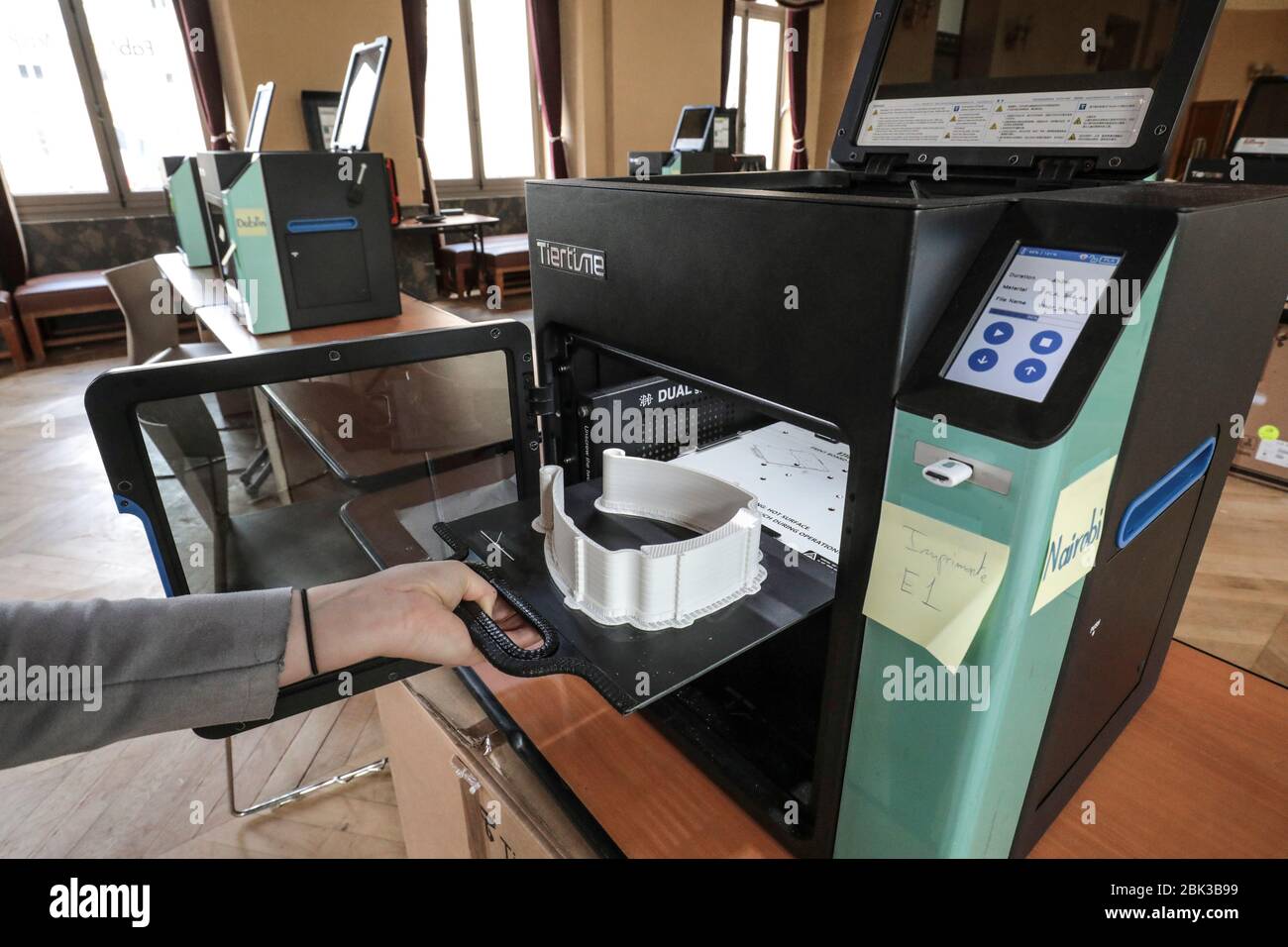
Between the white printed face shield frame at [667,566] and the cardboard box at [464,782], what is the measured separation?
0.79ft

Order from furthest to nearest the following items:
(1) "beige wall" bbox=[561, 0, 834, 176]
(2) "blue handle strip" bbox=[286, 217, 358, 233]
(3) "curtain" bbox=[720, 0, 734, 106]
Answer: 1. (3) "curtain" bbox=[720, 0, 734, 106]
2. (1) "beige wall" bbox=[561, 0, 834, 176]
3. (2) "blue handle strip" bbox=[286, 217, 358, 233]

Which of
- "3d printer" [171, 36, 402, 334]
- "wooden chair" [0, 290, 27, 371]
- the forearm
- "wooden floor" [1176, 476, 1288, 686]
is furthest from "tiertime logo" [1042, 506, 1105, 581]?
"wooden chair" [0, 290, 27, 371]

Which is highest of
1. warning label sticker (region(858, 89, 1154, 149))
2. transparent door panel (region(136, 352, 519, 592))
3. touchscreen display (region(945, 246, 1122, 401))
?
warning label sticker (region(858, 89, 1154, 149))

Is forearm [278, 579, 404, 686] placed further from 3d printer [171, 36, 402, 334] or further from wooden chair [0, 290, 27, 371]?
wooden chair [0, 290, 27, 371]

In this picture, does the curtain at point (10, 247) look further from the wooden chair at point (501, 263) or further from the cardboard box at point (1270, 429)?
the cardboard box at point (1270, 429)

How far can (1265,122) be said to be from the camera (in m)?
2.51

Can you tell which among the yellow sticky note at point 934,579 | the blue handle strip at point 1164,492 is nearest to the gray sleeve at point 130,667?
the yellow sticky note at point 934,579

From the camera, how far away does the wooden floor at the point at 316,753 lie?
66 centimetres

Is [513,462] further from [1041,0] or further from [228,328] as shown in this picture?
[228,328]

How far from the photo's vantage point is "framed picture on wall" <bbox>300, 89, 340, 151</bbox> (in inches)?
199

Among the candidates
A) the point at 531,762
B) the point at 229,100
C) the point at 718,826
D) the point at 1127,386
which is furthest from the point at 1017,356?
the point at 229,100

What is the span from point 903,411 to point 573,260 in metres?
0.36

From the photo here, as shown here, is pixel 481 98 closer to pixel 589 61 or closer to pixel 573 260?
pixel 589 61

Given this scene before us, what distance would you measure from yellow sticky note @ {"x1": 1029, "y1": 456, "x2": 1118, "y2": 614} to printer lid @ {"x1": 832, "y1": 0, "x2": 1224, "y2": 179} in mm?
248
